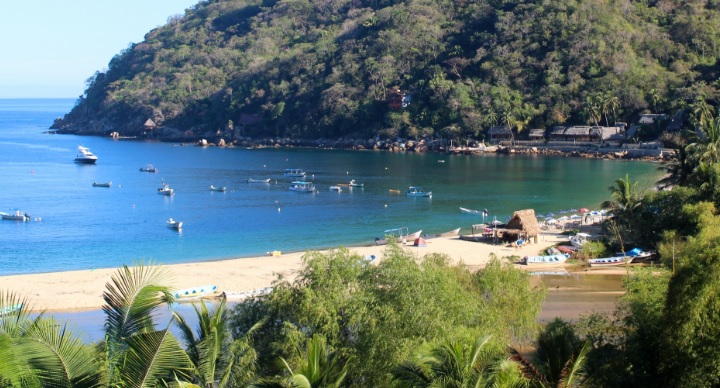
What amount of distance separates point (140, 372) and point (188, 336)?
7.66 feet

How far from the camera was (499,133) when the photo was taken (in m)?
102

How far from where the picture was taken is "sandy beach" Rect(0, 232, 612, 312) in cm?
3209

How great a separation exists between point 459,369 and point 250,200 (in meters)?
57.3

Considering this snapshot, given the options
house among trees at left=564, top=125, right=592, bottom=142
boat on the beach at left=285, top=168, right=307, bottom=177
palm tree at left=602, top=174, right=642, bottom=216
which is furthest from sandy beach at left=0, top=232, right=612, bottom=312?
house among trees at left=564, top=125, right=592, bottom=142

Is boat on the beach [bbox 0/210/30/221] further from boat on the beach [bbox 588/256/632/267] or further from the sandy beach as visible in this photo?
boat on the beach [bbox 588/256/632/267]

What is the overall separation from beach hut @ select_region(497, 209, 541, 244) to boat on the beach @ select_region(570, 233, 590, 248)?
7.58ft

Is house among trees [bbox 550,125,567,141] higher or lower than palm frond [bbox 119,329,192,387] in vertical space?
higher

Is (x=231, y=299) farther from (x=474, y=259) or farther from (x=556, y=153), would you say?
(x=556, y=153)

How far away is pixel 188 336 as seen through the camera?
429 inches

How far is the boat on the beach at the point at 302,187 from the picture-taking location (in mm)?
70613

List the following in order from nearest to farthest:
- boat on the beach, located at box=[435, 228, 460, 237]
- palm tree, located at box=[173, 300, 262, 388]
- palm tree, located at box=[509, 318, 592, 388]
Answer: palm tree, located at box=[173, 300, 262, 388]
palm tree, located at box=[509, 318, 592, 388]
boat on the beach, located at box=[435, 228, 460, 237]

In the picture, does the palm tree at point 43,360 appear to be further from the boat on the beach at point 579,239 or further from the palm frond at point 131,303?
the boat on the beach at point 579,239

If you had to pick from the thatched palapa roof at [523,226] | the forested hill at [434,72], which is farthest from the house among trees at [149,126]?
the thatched palapa roof at [523,226]

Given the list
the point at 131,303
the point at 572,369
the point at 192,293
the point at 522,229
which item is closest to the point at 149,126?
the point at 522,229
